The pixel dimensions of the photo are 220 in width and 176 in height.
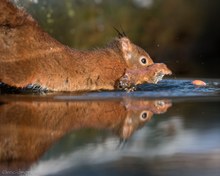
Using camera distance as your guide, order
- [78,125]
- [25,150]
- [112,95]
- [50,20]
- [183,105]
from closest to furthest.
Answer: [25,150] < [78,125] < [183,105] < [112,95] < [50,20]

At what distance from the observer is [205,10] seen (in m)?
13.3

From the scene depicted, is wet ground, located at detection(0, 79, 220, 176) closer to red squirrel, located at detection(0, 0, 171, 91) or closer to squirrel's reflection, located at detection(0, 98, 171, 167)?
squirrel's reflection, located at detection(0, 98, 171, 167)

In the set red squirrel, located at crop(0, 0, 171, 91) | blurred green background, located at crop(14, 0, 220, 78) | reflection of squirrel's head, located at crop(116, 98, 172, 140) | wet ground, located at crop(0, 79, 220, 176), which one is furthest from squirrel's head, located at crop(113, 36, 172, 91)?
blurred green background, located at crop(14, 0, 220, 78)

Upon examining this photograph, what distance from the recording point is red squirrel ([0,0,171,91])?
626 centimetres

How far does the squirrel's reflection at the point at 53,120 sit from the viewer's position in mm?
4293

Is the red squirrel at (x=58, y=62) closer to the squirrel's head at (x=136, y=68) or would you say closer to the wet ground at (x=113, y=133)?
the squirrel's head at (x=136, y=68)

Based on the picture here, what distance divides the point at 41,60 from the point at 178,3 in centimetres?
720

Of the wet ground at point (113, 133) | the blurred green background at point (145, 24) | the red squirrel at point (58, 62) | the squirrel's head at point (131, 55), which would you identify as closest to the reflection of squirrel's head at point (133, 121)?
the wet ground at point (113, 133)

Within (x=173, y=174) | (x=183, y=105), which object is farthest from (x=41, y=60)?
(x=173, y=174)

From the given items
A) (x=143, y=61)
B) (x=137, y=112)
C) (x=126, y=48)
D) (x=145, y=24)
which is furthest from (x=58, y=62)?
(x=145, y=24)

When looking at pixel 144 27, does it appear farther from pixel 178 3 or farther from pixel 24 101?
pixel 24 101

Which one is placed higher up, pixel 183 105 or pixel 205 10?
pixel 205 10

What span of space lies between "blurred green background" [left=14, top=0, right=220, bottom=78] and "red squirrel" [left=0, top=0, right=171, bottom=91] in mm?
4556

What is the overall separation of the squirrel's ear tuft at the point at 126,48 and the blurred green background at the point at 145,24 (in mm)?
4536
